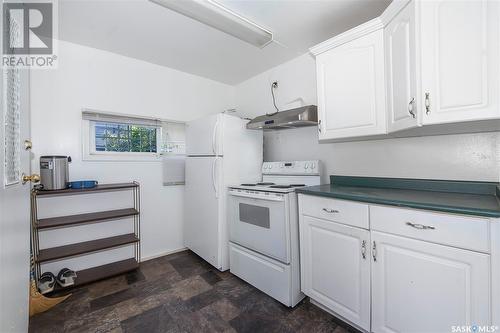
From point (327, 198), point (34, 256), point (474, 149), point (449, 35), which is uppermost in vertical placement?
point (449, 35)

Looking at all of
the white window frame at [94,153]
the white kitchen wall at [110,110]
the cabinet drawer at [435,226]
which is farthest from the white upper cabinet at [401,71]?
the white window frame at [94,153]

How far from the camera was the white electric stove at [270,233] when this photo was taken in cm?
184

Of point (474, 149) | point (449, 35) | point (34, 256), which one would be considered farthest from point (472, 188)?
point (34, 256)

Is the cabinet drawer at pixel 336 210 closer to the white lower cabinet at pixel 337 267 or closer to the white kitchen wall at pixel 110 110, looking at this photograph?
the white lower cabinet at pixel 337 267

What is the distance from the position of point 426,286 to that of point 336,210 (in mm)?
613

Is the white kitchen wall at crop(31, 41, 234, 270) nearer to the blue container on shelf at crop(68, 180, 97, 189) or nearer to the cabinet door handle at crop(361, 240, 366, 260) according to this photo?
the blue container on shelf at crop(68, 180, 97, 189)

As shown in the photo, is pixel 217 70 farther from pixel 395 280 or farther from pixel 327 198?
pixel 395 280

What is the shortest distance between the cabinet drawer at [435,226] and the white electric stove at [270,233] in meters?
0.70

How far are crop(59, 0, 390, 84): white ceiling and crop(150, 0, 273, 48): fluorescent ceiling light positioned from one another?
64 millimetres

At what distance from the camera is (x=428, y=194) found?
4.98 feet

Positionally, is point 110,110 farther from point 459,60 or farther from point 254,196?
point 459,60

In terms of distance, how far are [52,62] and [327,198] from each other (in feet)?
9.58

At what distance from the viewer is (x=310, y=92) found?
8.18ft

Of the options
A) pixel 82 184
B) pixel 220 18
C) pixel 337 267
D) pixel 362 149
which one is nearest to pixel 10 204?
pixel 82 184
